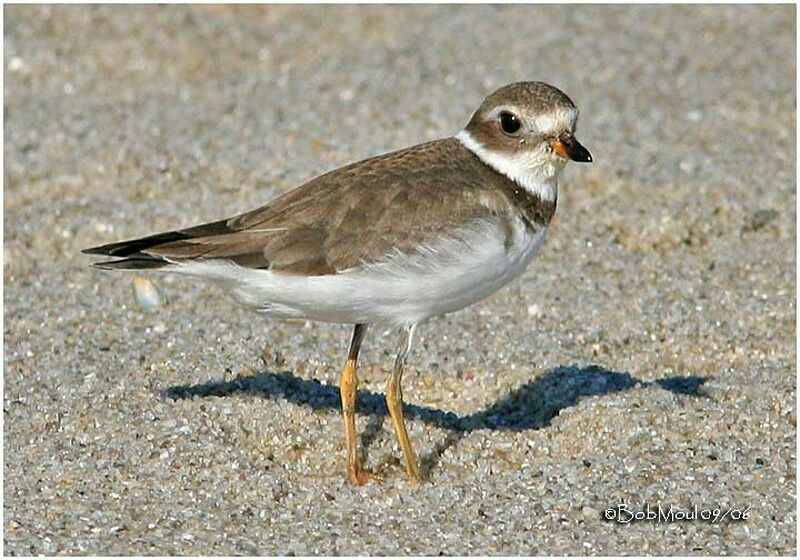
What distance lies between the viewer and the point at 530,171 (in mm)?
4465

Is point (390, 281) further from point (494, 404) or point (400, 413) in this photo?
point (494, 404)

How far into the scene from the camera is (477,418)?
16.2 ft

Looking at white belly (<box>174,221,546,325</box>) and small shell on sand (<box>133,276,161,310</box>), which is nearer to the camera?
white belly (<box>174,221,546,325</box>)

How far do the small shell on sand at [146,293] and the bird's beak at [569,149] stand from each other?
195cm

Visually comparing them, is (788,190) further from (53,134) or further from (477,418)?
(53,134)

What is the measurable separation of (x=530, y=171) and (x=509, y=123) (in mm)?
169

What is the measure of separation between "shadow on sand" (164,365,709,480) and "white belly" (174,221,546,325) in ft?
2.05

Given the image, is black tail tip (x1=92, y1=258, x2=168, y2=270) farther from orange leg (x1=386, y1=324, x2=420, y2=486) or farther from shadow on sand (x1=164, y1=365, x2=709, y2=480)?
orange leg (x1=386, y1=324, x2=420, y2=486)

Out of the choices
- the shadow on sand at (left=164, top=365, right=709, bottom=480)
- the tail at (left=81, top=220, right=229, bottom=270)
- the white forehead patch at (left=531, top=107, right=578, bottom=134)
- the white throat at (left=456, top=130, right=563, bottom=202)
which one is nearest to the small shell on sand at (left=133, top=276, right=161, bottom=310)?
the shadow on sand at (left=164, top=365, right=709, bottom=480)

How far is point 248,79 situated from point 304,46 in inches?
23.4

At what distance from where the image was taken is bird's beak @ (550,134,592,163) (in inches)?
172

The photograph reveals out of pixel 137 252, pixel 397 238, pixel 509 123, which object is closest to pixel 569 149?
pixel 509 123

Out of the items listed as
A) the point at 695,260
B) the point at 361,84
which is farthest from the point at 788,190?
the point at 361,84

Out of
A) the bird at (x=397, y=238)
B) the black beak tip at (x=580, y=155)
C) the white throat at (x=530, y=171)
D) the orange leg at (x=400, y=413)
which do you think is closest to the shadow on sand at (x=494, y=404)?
the orange leg at (x=400, y=413)
